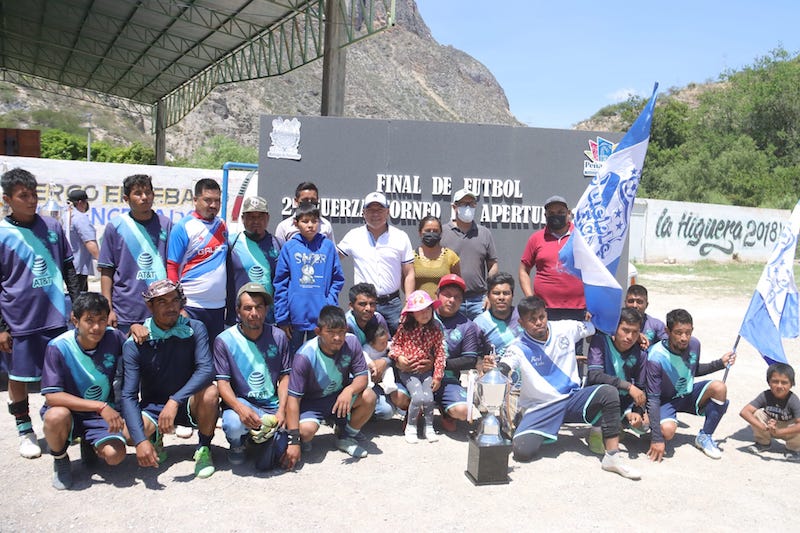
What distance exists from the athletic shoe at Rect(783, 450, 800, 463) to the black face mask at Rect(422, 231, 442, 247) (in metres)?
3.13

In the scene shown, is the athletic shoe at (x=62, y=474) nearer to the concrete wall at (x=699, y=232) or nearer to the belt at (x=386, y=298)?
the belt at (x=386, y=298)

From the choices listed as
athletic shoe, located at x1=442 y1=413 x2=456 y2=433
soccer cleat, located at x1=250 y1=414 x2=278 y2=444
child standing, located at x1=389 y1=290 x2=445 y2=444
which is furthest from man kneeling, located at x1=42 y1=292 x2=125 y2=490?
athletic shoe, located at x1=442 y1=413 x2=456 y2=433

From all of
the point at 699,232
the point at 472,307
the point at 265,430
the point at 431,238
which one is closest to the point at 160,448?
the point at 265,430

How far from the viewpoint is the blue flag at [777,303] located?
16.0ft

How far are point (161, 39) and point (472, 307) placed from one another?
65.3 ft

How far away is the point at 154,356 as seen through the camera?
4.10m

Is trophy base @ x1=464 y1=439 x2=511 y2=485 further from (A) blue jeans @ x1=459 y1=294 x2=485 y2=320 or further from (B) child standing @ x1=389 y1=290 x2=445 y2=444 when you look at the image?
(A) blue jeans @ x1=459 y1=294 x2=485 y2=320

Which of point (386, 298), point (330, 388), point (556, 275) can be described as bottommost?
point (330, 388)

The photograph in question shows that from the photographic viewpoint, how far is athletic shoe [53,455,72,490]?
377 centimetres

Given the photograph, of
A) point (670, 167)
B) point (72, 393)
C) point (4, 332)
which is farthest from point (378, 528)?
point (670, 167)

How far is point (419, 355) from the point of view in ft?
16.1

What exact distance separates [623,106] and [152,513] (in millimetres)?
67663

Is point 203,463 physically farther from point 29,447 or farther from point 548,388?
point 548,388

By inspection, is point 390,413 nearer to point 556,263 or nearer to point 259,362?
point 259,362
